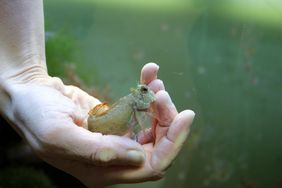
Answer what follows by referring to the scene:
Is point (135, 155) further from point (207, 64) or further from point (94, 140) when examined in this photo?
point (207, 64)

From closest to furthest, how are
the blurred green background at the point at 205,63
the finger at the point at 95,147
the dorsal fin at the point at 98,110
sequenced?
the finger at the point at 95,147
the dorsal fin at the point at 98,110
the blurred green background at the point at 205,63

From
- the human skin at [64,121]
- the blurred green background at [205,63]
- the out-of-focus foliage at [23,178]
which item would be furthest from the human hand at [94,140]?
the out-of-focus foliage at [23,178]

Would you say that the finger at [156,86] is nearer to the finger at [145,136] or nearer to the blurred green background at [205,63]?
the finger at [145,136]

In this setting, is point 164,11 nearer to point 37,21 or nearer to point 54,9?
point 54,9

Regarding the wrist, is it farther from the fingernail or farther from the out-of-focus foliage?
the out-of-focus foliage

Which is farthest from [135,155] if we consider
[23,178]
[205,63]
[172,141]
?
[23,178]

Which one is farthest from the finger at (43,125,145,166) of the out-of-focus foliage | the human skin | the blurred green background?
the out-of-focus foliage

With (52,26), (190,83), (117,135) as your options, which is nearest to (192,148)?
(190,83)
